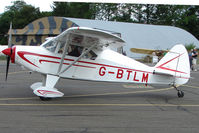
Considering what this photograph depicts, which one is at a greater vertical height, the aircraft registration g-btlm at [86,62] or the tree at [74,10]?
the tree at [74,10]

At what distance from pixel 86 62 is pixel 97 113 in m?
2.59

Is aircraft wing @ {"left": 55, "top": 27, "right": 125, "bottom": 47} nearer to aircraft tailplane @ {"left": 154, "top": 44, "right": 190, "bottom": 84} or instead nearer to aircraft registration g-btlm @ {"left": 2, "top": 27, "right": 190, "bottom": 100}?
aircraft registration g-btlm @ {"left": 2, "top": 27, "right": 190, "bottom": 100}

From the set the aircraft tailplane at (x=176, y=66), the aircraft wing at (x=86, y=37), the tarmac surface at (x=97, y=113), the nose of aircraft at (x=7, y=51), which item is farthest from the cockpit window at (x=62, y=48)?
the aircraft tailplane at (x=176, y=66)

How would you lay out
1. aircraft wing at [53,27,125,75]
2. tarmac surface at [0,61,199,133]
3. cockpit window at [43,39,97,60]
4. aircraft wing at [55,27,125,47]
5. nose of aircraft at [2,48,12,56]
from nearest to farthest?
tarmac surface at [0,61,199,133], aircraft wing at [55,27,125,47], aircraft wing at [53,27,125,75], nose of aircraft at [2,48,12,56], cockpit window at [43,39,97,60]

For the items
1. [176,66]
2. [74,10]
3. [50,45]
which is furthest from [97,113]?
[74,10]

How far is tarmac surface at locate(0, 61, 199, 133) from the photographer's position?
17.9 ft

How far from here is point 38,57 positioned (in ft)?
27.7

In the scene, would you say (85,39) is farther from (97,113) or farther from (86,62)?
(97,113)

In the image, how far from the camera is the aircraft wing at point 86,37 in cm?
739

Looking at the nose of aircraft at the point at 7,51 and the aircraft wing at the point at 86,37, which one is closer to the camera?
the aircraft wing at the point at 86,37

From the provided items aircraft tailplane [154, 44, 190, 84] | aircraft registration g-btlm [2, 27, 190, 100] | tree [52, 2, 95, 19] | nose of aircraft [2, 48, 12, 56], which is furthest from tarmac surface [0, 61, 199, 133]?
tree [52, 2, 95, 19]

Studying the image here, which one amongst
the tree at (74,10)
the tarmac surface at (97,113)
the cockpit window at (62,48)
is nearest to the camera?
the tarmac surface at (97,113)

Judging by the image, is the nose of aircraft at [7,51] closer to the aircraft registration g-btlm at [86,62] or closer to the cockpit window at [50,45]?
the aircraft registration g-btlm at [86,62]

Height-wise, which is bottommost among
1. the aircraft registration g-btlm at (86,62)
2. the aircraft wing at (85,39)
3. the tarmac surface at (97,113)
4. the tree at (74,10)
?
the tarmac surface at (97,113)
